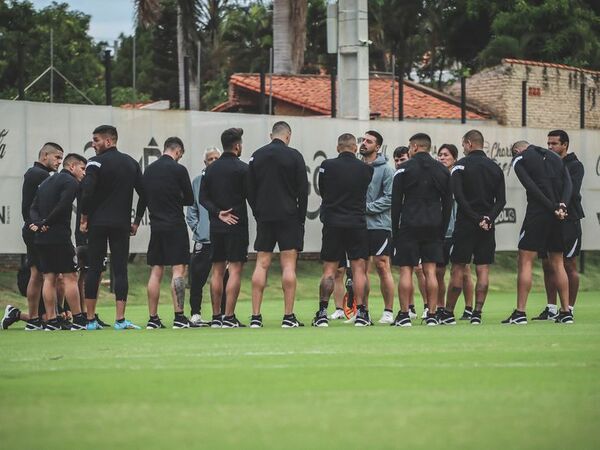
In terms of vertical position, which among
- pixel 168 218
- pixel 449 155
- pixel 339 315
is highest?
pixel 449 155

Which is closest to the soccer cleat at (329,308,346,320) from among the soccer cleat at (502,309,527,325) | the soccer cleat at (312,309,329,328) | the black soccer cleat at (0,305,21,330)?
the soccer cleat at (312,309,329,328)

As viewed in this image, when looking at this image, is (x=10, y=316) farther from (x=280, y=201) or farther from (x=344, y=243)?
(x=344, y=243)

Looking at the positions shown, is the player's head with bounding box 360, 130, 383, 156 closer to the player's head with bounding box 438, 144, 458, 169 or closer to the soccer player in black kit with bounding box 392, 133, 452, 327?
the soccer player in black kit with bounding box 392, 133, 452, 327

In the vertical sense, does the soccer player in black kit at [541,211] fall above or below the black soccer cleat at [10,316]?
above

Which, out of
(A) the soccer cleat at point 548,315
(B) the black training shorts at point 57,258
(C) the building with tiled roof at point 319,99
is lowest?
(A) the soccer cleat at point 548,315

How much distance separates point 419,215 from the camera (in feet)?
48.0

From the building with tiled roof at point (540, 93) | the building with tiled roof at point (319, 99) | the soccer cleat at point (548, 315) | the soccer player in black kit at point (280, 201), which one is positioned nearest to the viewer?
the soccer player in black kit at point (280, 201)

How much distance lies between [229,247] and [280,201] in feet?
2.76

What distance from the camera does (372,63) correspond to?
199ft

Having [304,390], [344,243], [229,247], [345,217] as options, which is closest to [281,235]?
[229,247]

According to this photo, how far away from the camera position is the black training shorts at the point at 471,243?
593 inches

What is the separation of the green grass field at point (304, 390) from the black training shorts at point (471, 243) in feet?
6.78

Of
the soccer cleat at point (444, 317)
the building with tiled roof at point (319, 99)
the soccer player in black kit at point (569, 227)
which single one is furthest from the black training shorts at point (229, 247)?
the building with tiled roof at point (319, 99)

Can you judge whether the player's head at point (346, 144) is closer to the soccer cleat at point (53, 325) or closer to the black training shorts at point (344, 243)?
the black training shorts at point (344, 243)
